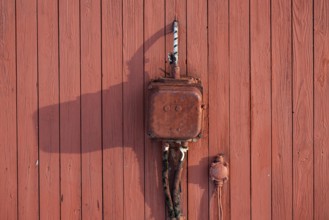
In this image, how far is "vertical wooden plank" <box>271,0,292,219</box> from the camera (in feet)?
5.89

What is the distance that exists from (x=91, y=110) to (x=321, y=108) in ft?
3.20

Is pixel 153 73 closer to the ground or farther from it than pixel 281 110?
farther from it

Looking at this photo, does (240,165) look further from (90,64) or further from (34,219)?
(34,219)

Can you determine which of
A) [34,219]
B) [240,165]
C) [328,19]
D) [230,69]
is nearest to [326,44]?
[328,19]

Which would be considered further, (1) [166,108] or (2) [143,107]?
(2) [143,107]

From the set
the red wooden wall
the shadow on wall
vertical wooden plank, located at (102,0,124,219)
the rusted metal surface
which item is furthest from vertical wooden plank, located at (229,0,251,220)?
vertical wooden plank, located at (102,0,124,219)

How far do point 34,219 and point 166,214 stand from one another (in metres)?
0.57

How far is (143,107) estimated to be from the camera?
181cm

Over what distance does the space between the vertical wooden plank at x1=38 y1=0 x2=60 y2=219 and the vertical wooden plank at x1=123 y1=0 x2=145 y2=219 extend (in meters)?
0.29

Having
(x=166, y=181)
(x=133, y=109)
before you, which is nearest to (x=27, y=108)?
(x=133, y=109)

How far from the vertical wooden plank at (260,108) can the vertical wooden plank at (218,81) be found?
0.11 metres

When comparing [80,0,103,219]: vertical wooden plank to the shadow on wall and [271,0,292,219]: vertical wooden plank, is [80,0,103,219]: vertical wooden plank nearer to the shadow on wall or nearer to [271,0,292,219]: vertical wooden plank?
the shadow on wall

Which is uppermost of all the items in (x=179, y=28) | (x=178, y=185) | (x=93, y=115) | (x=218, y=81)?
(x=179, y=28)

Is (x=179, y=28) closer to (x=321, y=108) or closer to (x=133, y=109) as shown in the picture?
(x=133, y=109)
